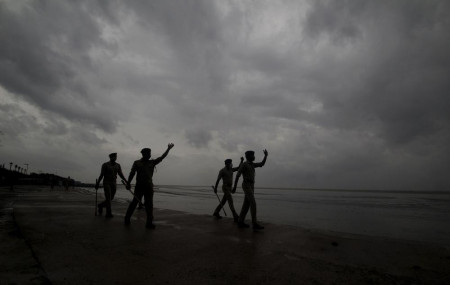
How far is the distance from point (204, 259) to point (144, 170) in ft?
11.4

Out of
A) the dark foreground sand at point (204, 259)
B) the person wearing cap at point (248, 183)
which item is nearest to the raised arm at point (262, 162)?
the person wearing cap at point (248, 183)

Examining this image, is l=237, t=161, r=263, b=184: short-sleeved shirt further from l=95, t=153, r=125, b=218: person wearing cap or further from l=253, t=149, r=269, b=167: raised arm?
l=95, t=153, r=125, b=218: person wearing cap

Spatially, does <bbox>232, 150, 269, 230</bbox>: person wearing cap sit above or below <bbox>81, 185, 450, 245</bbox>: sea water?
above

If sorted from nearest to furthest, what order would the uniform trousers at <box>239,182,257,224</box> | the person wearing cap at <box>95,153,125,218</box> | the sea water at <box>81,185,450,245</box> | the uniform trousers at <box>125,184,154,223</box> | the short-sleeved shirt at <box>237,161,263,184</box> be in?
the uniform trousers at <box>125,184,154,223</box>
the uniform trousers at <box>239,182,257,224</box>
the short-sleeved shirt at <box>237,161,263,184</box>
the person wearing cap at <box>95,153,125,218</box>
the sea water at <box>81,185,450,245</box>

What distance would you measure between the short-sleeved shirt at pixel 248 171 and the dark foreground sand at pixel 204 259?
5.39 feet

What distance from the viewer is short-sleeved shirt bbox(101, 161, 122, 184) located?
27.0 ft

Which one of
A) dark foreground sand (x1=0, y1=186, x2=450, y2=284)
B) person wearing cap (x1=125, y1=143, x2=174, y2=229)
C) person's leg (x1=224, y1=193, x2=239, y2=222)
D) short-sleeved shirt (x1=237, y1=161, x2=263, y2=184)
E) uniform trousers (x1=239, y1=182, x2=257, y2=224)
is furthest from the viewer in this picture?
person's leg (x1=224, y1=193, x2=239, y2=222)

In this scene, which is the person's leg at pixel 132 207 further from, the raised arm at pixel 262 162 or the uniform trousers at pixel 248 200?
the raised arm at pixel 262 162

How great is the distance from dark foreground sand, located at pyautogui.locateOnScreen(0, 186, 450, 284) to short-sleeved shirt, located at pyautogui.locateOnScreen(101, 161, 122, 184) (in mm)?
2915

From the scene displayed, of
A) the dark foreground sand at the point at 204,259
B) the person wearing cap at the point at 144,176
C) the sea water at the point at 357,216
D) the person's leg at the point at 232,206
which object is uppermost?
the person wearing cap at the point at 144,176

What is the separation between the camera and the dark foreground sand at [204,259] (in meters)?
2.80

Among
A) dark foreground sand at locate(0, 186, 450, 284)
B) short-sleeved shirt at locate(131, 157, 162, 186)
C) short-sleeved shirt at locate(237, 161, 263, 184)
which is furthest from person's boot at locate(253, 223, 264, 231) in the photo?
short-sleeved shirt at locate(131, 157, 162, 186)

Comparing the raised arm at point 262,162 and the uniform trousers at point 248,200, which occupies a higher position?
the raised arm at point 262,162

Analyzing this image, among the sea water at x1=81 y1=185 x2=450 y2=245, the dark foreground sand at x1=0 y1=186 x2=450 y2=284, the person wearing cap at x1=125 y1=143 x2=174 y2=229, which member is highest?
the person wearing cap at x1=125 y1=143 x2=174 y2=229
